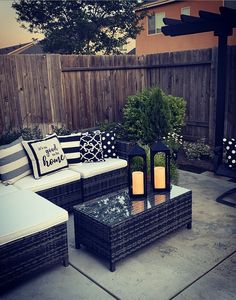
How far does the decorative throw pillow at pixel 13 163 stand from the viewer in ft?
13.0

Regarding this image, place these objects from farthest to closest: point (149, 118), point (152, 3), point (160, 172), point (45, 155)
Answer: point (152, 3) < point (149, 118) < point (45, 155) < point (160, 172)

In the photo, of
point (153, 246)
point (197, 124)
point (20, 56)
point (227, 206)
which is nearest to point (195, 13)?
point (197, 124)

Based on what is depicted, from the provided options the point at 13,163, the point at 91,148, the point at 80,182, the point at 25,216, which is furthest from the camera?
the point at 91,148

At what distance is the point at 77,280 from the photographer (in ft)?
10.0

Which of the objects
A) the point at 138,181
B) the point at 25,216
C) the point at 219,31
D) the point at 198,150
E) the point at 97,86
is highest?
the point at 219,31

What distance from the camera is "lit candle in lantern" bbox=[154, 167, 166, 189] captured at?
3.69m

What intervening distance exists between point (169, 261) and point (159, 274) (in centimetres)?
25

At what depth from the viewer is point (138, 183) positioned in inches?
140

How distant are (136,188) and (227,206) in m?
1.68

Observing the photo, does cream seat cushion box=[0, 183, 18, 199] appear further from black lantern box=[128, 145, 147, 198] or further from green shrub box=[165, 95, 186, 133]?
green shrub box=[165, 95, 186, 133]

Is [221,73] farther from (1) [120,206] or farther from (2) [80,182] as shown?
(1) [120,206]

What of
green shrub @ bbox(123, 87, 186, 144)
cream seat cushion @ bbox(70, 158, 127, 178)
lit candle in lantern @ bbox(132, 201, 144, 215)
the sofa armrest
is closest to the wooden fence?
green shrub @ bbox(123, 87, 186, 144)

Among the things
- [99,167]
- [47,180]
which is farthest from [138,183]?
[47,180]

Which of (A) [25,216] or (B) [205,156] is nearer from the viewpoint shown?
(A) [25,216]
